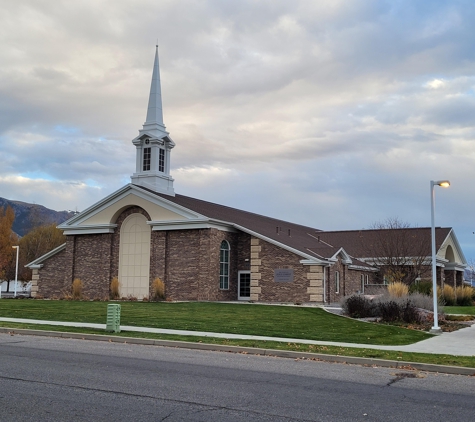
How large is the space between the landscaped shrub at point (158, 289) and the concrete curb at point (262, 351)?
1681 cm

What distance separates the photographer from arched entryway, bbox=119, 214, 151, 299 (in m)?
36.5

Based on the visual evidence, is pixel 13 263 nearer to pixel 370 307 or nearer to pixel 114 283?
pixel 114 283

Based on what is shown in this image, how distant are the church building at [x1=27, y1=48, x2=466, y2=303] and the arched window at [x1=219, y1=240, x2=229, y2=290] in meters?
0.06

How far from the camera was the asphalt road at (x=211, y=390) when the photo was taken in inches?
295

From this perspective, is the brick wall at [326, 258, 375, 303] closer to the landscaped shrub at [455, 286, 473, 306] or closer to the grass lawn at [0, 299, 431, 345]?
the landscaped shrub at [455, 286, 473, 306]

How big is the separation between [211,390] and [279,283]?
25956 mm

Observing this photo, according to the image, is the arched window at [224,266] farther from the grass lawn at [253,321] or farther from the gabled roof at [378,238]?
the gabled roof at [378,238]

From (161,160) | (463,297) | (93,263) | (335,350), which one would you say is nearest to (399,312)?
(335,350)

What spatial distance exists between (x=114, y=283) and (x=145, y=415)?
30.2 m

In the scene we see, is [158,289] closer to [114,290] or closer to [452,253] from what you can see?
[114,290]

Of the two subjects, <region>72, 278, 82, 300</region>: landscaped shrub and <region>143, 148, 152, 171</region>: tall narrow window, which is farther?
→ <region>143, 148, 152, 171</region>: tall narrow window

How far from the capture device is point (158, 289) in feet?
114

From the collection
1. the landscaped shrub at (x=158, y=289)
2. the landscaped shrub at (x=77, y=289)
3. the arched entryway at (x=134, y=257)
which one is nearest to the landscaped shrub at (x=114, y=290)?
the arched entryway at (x=134, y=257)

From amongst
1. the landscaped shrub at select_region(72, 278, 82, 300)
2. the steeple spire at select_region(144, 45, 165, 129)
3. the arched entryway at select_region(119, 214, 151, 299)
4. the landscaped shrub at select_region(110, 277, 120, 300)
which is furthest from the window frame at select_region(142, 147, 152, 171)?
the landscaped shrub at select_region(72, 278, 82, 300)
